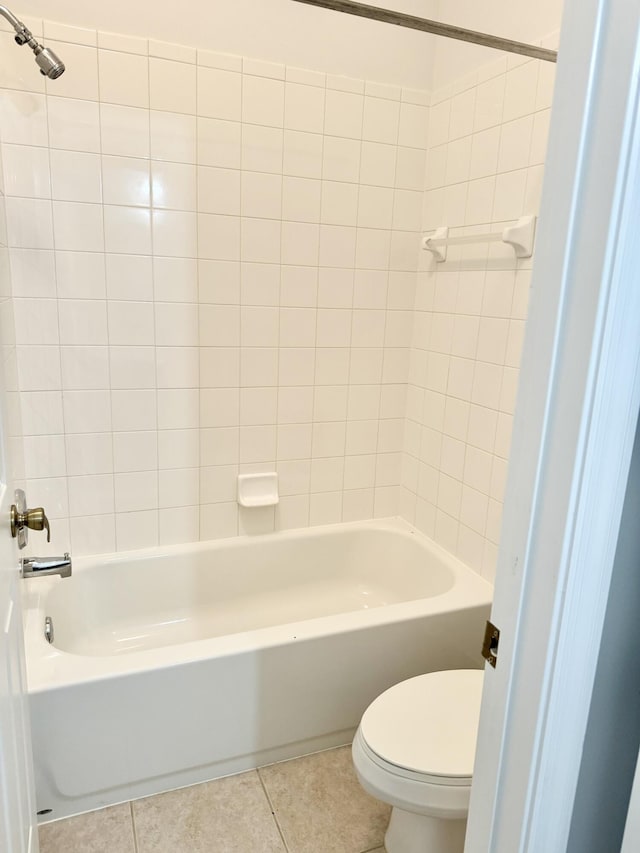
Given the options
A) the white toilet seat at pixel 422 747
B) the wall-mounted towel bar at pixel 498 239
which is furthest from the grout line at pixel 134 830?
the wall-mounted towel bar at pixel 498 239

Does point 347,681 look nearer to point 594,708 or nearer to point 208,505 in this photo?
point 208,505

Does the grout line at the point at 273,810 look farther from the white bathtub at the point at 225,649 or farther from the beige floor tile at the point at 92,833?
the beige floor tile at the point at 92,833

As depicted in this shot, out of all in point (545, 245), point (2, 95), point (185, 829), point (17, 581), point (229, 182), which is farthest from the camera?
point (229, 182)

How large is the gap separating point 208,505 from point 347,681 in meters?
0.85

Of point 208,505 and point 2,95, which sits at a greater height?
point 2,95

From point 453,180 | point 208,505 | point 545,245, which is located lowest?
point 208,505

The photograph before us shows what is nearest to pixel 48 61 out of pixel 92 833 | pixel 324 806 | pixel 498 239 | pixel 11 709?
pixel 498 239

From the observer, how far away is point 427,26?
1455 mm

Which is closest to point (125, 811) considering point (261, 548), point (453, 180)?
point (261, 548)

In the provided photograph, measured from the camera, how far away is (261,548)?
2367 millimetres

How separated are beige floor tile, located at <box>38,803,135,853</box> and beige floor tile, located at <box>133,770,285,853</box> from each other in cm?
3

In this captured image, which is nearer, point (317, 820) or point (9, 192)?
point (317, 820)

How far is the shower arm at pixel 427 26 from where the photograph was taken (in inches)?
51.9

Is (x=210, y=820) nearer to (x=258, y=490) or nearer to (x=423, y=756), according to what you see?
(x=423, y=756)
